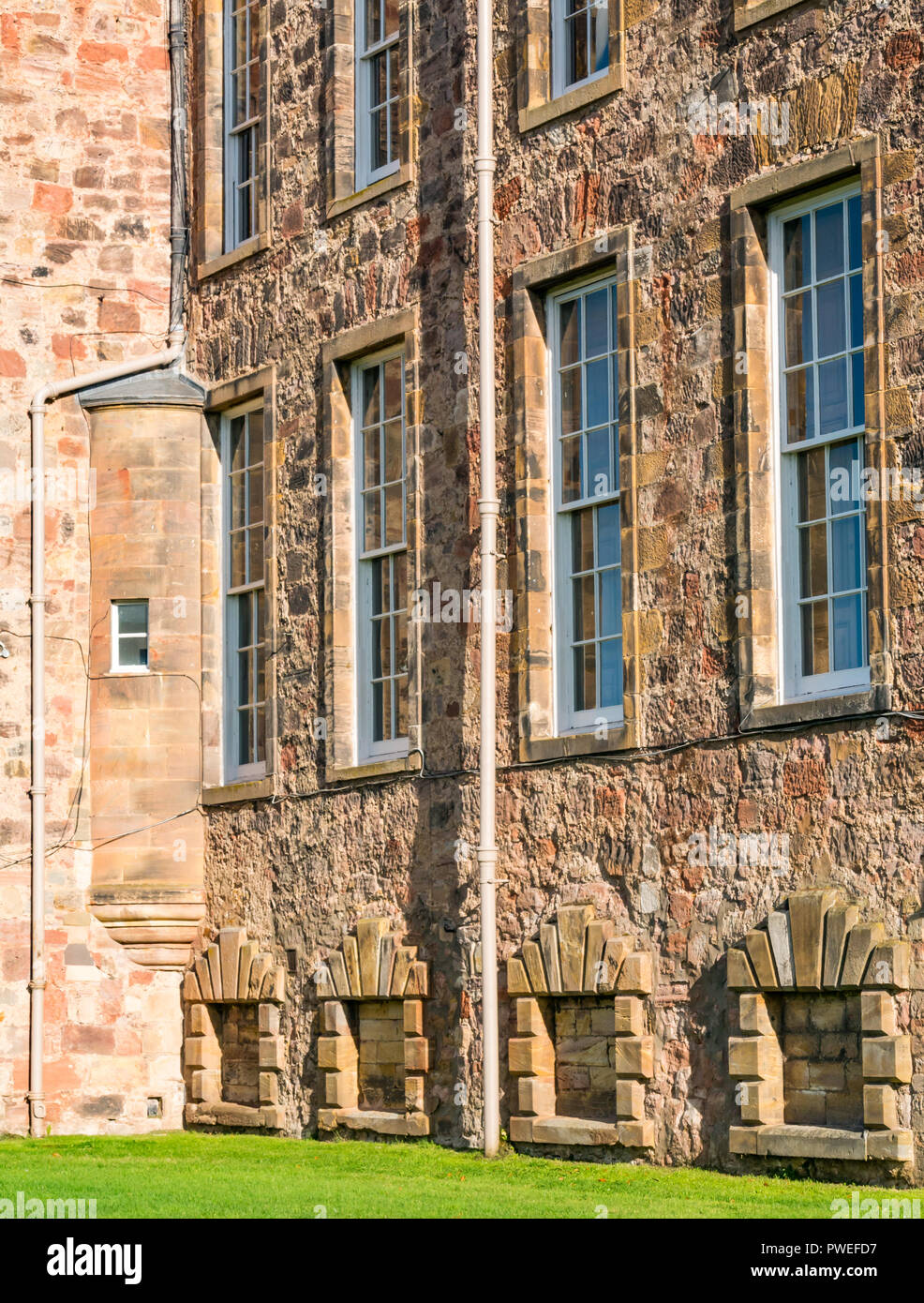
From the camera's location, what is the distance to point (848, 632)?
513 inches

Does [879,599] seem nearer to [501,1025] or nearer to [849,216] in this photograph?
[849,216]

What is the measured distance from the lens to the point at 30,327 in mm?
19656

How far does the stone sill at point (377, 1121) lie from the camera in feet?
52.5

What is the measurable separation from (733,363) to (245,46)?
26.5ft

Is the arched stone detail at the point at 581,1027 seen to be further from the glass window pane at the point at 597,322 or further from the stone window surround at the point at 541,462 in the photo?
the glass window pane at the point at 597,322

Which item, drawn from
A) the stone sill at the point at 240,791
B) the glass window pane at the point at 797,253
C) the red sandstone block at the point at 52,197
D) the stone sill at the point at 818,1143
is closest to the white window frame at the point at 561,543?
the glass window pane at the point at 797,253

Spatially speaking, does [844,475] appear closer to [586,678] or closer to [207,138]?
[586,678]

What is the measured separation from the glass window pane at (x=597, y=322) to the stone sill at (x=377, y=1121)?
5.48 m

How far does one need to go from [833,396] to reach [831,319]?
464mm

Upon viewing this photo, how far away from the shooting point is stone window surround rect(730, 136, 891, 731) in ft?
41.5

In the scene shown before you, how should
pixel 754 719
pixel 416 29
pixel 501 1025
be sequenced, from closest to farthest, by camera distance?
pixel 754 719, pixel 501 1025, pixel 416 29

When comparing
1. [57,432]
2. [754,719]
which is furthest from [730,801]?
[57,432]

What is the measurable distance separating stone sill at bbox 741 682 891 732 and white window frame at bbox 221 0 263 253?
8198mm

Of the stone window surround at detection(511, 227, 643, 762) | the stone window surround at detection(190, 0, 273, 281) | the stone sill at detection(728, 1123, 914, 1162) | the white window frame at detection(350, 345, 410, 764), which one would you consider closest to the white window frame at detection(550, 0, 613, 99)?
the stone window surround at detection(511, 227, 643, 762)
